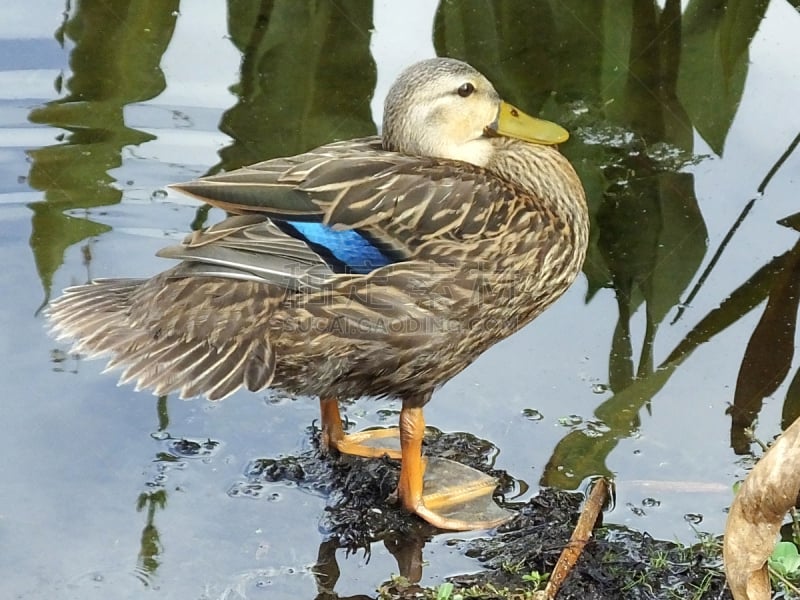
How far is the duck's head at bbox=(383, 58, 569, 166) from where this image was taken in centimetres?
383

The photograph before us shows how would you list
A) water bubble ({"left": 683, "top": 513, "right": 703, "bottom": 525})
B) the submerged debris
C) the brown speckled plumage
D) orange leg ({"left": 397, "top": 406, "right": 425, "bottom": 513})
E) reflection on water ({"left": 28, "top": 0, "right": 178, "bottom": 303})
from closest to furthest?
the submerged debris, the brown speckled plumage, water bubble ({"left": 683, "top": 513, "right": 703, "bottom": 525}), orange leg ({"left": 397, "top": 406, "right": 425, "bottom": 513}), reflection on water ({"left": 28, "top": 0, "right": 178, "bottom": 303})

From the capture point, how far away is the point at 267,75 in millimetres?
5816

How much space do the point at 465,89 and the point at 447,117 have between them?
10 centimetres

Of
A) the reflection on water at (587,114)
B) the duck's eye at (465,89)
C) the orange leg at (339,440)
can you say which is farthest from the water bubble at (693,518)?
the duck's eye at (465,89)

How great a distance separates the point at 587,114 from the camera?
5703mm

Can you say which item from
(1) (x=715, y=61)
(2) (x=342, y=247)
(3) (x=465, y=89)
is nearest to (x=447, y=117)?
(3) (x=465, y=89)

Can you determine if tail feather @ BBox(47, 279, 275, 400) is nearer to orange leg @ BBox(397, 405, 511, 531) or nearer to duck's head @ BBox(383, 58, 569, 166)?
orange leg @ BBox(397, 405, 511, 531)

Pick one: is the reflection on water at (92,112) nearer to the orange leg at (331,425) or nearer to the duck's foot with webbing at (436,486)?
the orange leg at (331,425)

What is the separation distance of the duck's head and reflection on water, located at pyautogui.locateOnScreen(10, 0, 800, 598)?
92 cm

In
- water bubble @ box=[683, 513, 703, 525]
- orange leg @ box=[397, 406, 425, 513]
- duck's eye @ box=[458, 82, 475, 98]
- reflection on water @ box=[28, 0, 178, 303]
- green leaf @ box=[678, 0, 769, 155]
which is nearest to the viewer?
water bubble @ box=[683, 513, 703, 525]

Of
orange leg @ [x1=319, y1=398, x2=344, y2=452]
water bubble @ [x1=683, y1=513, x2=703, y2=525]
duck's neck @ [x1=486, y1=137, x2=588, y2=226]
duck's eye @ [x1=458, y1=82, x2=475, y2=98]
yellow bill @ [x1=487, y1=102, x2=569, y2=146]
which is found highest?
duck's eye @ [x1=458, y1=82, x2=475, y2=98]

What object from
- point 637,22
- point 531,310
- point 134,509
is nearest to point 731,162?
point 637,22

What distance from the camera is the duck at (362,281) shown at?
11.5 ft

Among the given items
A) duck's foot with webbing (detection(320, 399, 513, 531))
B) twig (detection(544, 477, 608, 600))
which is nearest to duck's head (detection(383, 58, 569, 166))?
duck's foot with webbing (detection(320, 399, 513, 531))
